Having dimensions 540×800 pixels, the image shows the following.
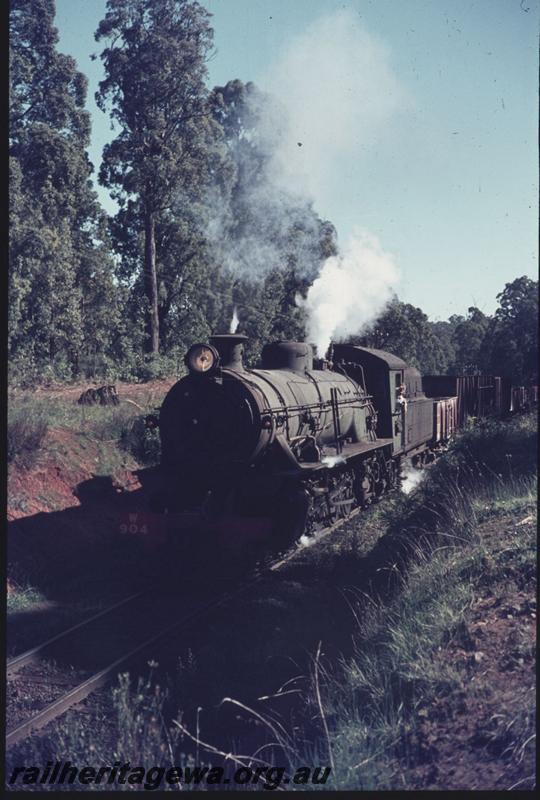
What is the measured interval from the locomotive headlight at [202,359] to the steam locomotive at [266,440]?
1 cm

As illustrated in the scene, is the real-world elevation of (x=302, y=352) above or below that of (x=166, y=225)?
below

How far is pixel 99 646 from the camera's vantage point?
7301mm

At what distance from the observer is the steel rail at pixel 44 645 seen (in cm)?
679

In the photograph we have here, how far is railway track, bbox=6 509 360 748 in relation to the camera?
19.8 ft

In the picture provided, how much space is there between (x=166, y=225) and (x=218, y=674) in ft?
60.1

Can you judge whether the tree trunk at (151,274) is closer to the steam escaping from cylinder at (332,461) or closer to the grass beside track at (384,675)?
the steam escaping from cylinder at (332,461)

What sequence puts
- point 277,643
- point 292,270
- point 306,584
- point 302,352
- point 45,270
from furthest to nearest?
point 292,270
point 45,270
point 302,352
point 306,584
point 277,643

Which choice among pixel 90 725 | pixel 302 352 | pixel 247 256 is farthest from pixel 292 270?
pixel 90 725

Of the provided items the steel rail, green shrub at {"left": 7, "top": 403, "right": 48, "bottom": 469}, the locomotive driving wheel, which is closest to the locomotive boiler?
the locomotive driving wheel

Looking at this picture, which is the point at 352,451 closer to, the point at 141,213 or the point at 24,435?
the point at 24,435

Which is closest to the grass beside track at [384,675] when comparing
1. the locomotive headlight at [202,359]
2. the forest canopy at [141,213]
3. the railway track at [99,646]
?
the railway track at [99,646]

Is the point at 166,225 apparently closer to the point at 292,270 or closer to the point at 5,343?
the point at 292,270

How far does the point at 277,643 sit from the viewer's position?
718 cm

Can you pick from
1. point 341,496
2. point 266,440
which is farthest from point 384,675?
point 341,496
